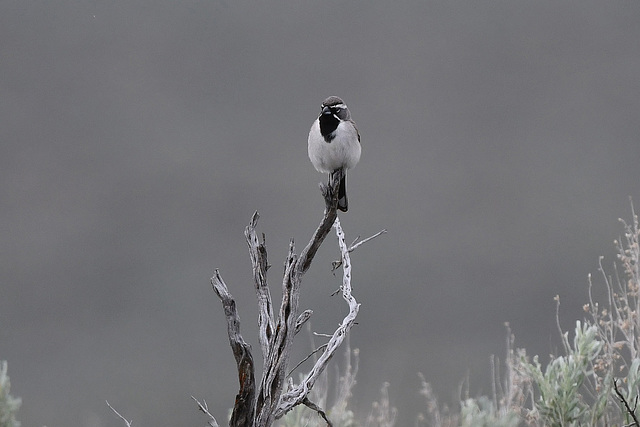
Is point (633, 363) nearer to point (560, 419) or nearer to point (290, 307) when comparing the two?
point (560, 419)

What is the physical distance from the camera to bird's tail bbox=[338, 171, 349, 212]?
18.9ft

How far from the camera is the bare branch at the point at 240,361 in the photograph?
431cm

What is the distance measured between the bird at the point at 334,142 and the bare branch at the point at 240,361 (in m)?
1.79

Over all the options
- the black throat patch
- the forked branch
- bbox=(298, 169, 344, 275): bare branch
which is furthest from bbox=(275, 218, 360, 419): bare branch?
the black throat patch

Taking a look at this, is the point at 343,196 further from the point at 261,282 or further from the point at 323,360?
the point at 323,360

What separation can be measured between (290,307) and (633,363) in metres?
3.07

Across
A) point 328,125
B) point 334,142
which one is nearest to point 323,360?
point 334,142

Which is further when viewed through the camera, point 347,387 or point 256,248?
point 347,387

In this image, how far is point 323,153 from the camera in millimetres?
6098

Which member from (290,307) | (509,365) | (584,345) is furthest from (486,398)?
(290,307)

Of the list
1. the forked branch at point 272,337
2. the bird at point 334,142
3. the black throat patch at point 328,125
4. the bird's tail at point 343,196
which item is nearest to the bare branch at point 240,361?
the forked branch at point 272,337

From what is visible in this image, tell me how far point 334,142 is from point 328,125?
0.52 feet

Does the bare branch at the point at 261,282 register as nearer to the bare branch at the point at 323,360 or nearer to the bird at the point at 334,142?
the bare branch at the point at 323,360

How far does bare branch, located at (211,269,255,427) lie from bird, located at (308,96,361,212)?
1.79m
